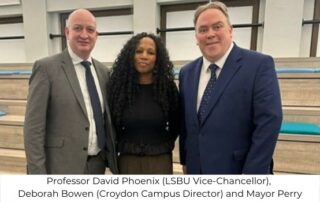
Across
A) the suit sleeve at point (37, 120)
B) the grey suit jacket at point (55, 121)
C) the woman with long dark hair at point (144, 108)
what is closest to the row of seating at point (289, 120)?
the woman with long dark hair at point (144, 108)

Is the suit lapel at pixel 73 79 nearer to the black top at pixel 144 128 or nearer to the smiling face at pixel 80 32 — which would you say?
the smiling face at pixel 80 32

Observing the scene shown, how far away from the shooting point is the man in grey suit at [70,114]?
112cm

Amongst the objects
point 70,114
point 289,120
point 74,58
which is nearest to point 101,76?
point 74,58

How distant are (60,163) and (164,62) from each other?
0.70 metres

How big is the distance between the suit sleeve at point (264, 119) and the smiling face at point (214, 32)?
178 millimetres

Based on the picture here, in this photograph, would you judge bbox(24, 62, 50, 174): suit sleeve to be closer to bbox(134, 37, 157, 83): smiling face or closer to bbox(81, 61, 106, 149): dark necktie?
bbox(81, 61, 106, 149): dark necktie

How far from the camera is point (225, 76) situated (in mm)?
1056

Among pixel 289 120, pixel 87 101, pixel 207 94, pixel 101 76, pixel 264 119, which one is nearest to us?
pixel 264 119

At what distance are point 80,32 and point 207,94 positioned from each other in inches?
25.8

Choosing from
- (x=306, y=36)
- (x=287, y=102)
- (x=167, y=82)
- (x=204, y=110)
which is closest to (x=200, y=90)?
(x=204, y=110)

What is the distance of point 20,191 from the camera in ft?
2.59

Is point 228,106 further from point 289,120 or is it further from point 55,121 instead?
point 289,120

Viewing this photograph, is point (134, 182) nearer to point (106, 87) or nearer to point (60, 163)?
point (60, 163)

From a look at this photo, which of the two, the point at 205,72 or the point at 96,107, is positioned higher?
the point at 205,72
